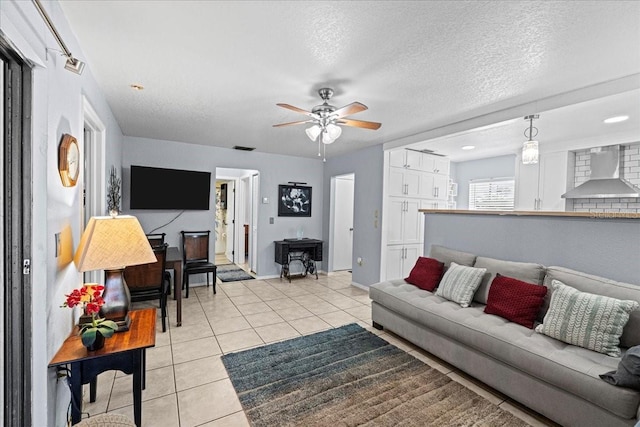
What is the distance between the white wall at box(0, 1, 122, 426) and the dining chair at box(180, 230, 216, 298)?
268cm

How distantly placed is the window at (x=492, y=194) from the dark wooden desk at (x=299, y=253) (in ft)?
11.4

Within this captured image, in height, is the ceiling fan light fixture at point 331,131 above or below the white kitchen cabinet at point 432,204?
above

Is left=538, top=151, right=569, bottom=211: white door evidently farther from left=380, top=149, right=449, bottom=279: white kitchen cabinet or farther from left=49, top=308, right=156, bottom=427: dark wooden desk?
A: left=49, top=308, right=156, bottom=427: dark wooden desk

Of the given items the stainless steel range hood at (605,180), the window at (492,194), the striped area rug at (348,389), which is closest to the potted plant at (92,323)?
the striped area rug at (348,389)

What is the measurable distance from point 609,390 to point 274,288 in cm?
410

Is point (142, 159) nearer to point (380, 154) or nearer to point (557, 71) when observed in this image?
point (380, 154)

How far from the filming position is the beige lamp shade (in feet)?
5.25

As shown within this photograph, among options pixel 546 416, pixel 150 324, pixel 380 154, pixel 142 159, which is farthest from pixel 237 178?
pixel 546 416

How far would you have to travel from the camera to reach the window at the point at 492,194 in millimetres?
5686

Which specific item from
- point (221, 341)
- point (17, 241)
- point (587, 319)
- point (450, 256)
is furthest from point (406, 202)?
point (17, 241)

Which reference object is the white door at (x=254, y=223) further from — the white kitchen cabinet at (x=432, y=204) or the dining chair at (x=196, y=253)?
the white kitchen cabinet at (x=432, y=204)

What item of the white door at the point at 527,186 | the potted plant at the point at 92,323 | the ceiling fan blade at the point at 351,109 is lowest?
the potted plant at the point at 92,323

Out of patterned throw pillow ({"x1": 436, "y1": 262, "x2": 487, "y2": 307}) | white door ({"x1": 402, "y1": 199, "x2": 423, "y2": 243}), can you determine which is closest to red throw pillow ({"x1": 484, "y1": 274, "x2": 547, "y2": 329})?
patterned throw pillow ({"x1": 436, "y1": 262, "x2": 487, "y2": 307})

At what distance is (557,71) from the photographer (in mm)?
2199
